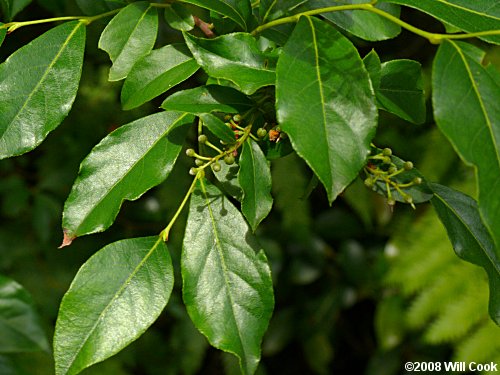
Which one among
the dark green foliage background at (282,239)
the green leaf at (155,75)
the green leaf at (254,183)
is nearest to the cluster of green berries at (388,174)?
the green leaf at (254,183)

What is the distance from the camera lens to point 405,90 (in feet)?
2.31

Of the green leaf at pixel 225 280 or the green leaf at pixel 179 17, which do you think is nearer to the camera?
the green leaf at pixel 225 280

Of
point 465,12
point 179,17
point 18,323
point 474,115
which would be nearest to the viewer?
point 474,115

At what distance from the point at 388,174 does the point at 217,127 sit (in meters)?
0.21

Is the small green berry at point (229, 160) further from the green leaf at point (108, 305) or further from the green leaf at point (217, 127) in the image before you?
the green leaf at point (108, 305)

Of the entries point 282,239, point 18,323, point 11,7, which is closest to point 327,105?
point 11,7

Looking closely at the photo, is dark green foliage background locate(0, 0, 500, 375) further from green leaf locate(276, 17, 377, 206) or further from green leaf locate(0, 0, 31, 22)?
green leaf locate(276, 17, 377, 206)

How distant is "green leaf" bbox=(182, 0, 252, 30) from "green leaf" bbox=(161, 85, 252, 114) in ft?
0.25

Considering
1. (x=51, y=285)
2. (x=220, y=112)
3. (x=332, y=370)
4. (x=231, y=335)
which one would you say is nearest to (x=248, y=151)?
(x=220, y=112)

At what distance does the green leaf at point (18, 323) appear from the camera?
1.17 meters

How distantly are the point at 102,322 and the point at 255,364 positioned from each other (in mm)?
161

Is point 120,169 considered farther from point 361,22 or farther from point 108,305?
point 361,22

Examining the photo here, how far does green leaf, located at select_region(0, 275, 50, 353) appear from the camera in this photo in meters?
1.17

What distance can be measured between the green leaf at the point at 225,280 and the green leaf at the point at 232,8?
7.2 inches
